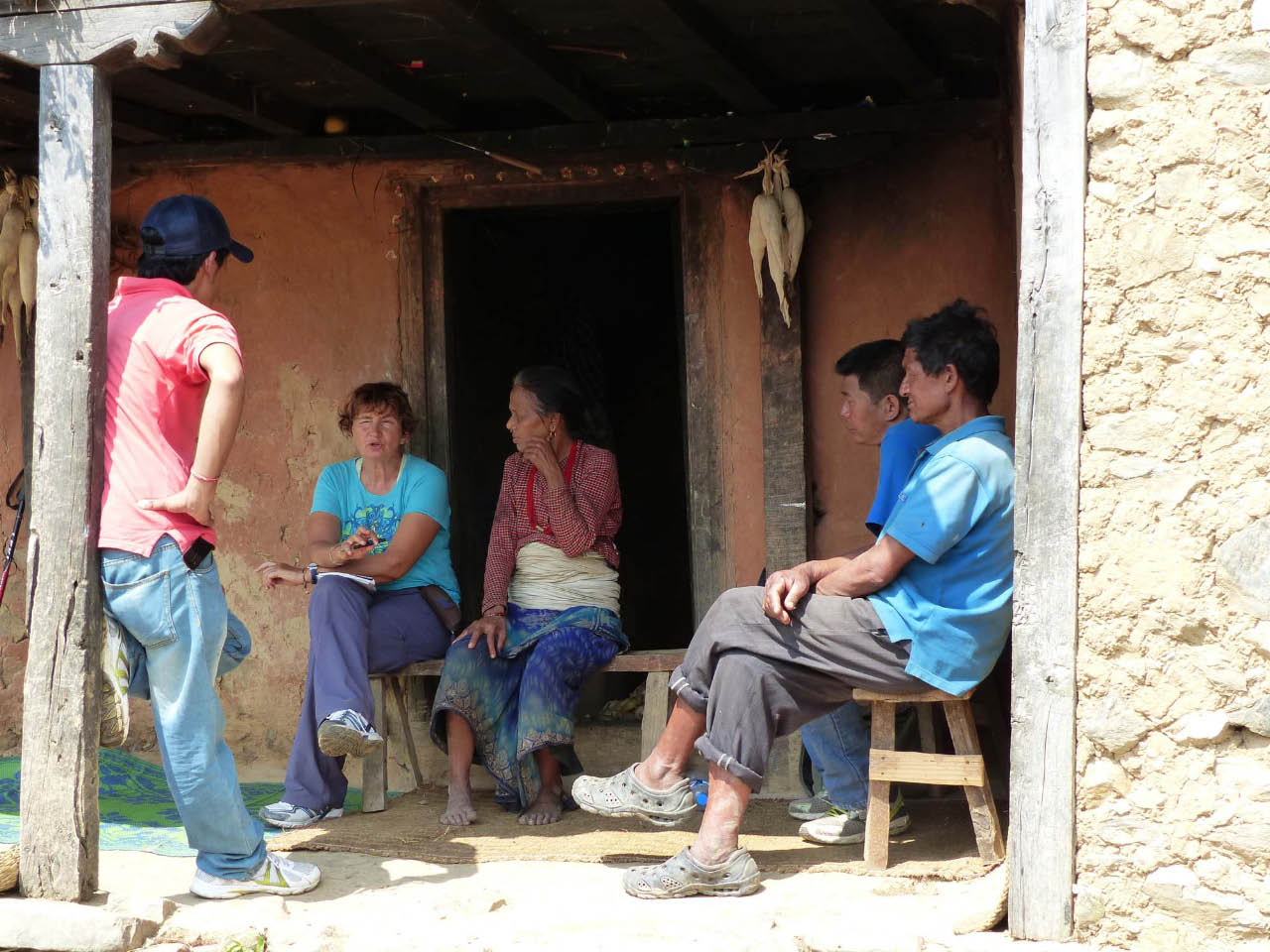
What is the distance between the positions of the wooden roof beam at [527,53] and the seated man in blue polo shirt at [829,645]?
5.88 ft

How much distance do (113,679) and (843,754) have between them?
2.15 m

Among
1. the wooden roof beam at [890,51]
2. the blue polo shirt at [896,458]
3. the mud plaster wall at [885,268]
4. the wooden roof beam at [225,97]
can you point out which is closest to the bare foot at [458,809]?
the mud plaster wall at [885,268]

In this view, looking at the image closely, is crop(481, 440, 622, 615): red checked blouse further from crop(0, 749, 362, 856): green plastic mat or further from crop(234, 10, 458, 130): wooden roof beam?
crop(234, 10, 458, 130): wooden roof beam

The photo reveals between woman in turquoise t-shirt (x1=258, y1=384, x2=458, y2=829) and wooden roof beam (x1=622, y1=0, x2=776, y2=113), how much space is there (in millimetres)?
1583

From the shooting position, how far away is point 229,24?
366 cm

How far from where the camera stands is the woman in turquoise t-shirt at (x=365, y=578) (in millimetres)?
4586

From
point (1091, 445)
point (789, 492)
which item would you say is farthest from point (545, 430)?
point (1091, 445)

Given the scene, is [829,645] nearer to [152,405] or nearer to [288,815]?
[152,405]

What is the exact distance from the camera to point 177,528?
3.48 meters

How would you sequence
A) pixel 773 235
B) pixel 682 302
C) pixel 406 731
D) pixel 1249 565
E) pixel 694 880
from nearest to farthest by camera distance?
pixel 1249 565
pixel 694 880
pixel 773 235
pixel 406 731
pixel 682 302

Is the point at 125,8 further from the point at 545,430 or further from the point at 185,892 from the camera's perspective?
the point at 185,892

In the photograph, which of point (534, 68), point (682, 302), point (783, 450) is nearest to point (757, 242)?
point (682, 302)

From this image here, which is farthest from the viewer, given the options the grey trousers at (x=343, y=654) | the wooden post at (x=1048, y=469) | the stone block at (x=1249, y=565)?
the grey trousers at (x=343, y=654)

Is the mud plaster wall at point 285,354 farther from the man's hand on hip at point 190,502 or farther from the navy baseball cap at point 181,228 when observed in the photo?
the man's hand on hip at point 190,502
